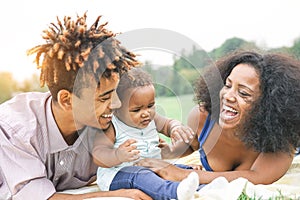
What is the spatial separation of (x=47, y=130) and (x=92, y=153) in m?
0.14

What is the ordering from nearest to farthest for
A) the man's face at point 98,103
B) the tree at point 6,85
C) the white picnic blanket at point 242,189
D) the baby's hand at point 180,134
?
the white picnic blanket at point 242,189 < the man's face at point 98,103 < the baby's hand at point 180,134 < the tree at point 6,85

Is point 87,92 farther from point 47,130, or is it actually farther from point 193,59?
point 193,59

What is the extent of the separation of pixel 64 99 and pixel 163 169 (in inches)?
13.5

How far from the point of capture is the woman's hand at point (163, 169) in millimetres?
1556

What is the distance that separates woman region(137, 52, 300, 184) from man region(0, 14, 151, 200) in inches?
9.8

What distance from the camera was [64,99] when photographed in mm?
1490

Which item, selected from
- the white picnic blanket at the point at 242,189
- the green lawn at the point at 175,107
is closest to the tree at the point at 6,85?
the white picnic blanket at the point at 242,189

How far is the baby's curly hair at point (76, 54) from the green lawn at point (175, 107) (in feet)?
0.51

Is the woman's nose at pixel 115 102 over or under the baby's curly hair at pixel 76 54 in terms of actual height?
under

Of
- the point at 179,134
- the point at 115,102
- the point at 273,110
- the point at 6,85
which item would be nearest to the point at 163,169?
the point at 179,134

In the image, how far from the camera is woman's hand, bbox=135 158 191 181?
5.10 ft

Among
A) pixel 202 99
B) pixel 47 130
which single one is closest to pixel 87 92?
pixel 47 130

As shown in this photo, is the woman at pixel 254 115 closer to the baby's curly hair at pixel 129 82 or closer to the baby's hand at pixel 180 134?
the baby's hand at pixel 180 134

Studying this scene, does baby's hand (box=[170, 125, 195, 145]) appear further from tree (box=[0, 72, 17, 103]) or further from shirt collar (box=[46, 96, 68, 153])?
tree (box=[0, 72, 17, 103])
